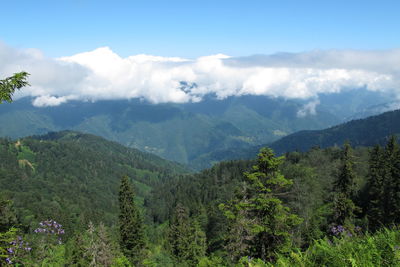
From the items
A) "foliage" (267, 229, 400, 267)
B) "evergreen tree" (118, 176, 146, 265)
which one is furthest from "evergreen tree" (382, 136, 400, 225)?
"foliage" (267, 229, 400, 267)

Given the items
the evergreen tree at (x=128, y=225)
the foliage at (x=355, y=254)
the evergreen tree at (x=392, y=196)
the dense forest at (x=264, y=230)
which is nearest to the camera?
the foliage at (x=355, y=254)

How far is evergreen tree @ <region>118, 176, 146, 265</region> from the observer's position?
5338 cm

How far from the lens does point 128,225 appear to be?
5378 cm

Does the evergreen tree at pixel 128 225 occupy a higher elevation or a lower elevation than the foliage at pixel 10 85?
lower

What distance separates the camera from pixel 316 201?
8825 centimetres

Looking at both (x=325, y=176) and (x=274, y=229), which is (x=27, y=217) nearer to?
(x=325, y=176)

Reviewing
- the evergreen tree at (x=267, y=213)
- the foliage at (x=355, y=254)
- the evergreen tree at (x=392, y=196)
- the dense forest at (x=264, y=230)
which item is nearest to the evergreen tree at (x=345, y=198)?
the dense forest at (x=264, y=230)

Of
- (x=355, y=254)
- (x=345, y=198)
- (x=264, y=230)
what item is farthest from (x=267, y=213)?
(x=345, y=198)

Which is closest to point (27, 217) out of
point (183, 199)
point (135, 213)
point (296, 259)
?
point (183, 199)

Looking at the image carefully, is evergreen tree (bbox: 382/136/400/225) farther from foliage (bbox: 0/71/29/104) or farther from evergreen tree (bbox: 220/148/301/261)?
foliage (bbox: 0/71/29/104)

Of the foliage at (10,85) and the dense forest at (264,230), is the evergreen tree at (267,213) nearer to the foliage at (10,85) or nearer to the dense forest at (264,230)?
the dense forest at (264,230)

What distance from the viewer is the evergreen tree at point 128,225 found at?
5338 cm

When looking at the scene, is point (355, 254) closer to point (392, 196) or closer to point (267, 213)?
point (267, 213)

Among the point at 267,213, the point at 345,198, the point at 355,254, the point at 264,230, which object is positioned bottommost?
the point at 345,198
